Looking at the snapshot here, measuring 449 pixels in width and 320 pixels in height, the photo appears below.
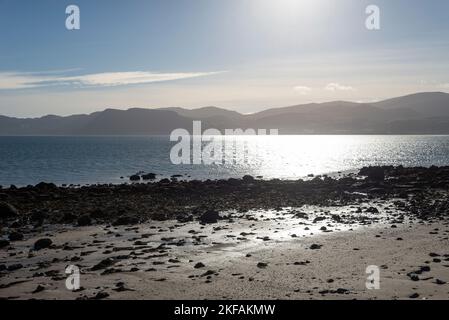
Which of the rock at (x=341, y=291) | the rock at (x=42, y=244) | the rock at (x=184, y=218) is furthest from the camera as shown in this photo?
the rock at (x=184, y=218)

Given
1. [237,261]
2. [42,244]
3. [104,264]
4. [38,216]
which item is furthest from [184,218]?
[104,264]

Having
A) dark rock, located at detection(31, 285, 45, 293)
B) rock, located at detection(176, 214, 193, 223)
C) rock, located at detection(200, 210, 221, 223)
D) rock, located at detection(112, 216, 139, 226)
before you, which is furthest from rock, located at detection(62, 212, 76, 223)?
dark rock, located at detection(31, 285, 45, 293)

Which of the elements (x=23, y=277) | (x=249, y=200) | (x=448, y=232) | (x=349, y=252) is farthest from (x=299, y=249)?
(x=249, y=200)

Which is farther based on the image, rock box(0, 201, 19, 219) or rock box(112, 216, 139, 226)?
rock box(0, 201, 19, 219)

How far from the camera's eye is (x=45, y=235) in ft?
76.3

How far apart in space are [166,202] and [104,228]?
11979mm

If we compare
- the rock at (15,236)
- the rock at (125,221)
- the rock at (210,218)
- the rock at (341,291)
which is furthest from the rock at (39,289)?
the rock at (210,218)

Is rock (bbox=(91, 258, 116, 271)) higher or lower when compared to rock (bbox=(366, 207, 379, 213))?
higher

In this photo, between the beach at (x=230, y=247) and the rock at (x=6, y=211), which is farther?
the rock at (x=6, y=211)

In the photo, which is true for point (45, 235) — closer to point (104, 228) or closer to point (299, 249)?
point (104, 228)

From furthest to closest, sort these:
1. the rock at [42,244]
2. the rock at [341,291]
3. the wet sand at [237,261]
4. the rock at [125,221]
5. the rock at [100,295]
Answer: the rock at [125,221] → the rock at [42,244] → the wet sand at [237,261] → the rock at [341,291] → the rock at [100,295]

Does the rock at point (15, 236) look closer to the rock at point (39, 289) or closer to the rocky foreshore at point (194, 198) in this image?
the rocky foreshore at point (194, 198)

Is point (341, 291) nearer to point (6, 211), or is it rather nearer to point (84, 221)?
point (84, 221)

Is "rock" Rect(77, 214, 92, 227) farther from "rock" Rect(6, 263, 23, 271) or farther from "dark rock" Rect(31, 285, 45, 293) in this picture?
"dark rock" Rect(31, 285, 45, 293)
